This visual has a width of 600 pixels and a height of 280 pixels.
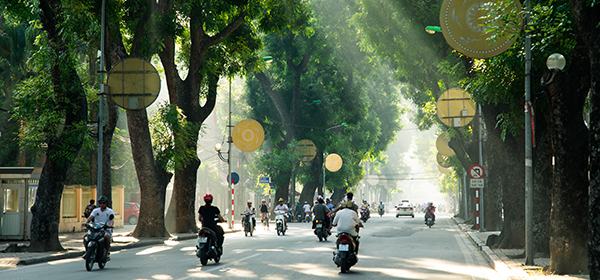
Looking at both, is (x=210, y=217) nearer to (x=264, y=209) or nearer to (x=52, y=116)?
(x=52, y=116)

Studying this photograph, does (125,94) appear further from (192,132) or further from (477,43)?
(477,43)

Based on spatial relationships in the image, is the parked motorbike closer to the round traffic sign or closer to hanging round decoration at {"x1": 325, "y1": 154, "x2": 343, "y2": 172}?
the round traffic sign

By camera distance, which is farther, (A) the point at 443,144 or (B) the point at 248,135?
(A) the point at 443,144

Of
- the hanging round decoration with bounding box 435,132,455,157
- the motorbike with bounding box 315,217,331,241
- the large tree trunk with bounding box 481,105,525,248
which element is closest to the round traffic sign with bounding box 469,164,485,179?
the large tree trunk with bounding box 481,105,525,248

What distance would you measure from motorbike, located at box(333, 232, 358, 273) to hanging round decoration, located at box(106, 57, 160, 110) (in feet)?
33.9

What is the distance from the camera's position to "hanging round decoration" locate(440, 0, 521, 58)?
12328 millimetres

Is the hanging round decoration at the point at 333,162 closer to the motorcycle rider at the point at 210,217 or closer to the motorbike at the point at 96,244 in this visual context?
the motorcycle rider at the point at 210,217

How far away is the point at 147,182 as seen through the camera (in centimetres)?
2317

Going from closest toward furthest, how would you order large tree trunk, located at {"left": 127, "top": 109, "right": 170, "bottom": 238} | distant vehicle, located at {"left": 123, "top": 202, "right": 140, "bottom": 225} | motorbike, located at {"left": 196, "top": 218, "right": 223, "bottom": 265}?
motorbike, located at {"left": 196, "top": 218, "right": 223, "bottom": 265} < large tree trunk, located at {"left": 127, "top": 109, "right": 170, "bottom": 238} < distant vehicle, located at {"left": 123, "top": 202, "right": 140, "bottom": 225}

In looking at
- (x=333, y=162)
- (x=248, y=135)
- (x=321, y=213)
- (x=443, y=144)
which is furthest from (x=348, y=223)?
(x=333, y=162)

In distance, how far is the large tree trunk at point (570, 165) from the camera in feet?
36.3

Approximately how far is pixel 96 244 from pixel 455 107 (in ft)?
55.8

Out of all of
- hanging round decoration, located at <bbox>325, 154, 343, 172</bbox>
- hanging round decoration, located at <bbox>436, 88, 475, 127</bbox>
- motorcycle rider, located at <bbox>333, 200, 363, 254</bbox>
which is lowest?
motorcycle rider, located at <bbox>333, 200, 363, 254</bbox>

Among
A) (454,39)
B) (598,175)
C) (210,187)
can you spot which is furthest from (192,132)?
(210,187)
